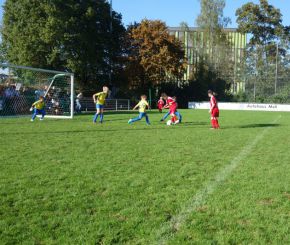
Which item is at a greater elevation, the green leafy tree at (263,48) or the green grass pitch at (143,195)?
the green leafy tree at (263,48)

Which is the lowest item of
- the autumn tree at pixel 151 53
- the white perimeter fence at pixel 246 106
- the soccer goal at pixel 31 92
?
the white perimeter fence at pixel 246 106

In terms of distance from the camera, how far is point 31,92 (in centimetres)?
2519

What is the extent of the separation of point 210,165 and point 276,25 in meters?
49.3

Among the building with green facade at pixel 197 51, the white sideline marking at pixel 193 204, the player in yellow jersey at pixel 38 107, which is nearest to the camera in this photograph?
the white sideline marking at pixel 193 204

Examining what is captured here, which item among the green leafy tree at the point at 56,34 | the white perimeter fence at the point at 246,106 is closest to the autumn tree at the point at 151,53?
the green leafy tree at the point at 56,34

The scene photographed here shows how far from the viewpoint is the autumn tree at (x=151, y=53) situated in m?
41.0

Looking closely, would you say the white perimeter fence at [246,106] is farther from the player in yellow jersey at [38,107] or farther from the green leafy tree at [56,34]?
the player in yellow jersey at [38,107]

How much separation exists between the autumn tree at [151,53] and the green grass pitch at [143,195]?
31715mm

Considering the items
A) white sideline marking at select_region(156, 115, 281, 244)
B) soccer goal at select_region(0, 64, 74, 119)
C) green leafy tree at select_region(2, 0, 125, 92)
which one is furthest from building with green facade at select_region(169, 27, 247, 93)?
white sideline marking at select_region(156, 115, 281, 244)

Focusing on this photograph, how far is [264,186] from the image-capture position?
6086 mm

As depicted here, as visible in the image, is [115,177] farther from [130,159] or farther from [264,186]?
[264,186]

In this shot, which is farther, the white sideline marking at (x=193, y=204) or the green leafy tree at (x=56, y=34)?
the green leafy tree at (x=56, y=34)

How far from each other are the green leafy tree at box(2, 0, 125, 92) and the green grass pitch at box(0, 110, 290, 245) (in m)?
26.1

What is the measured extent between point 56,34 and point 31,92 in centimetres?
1043
